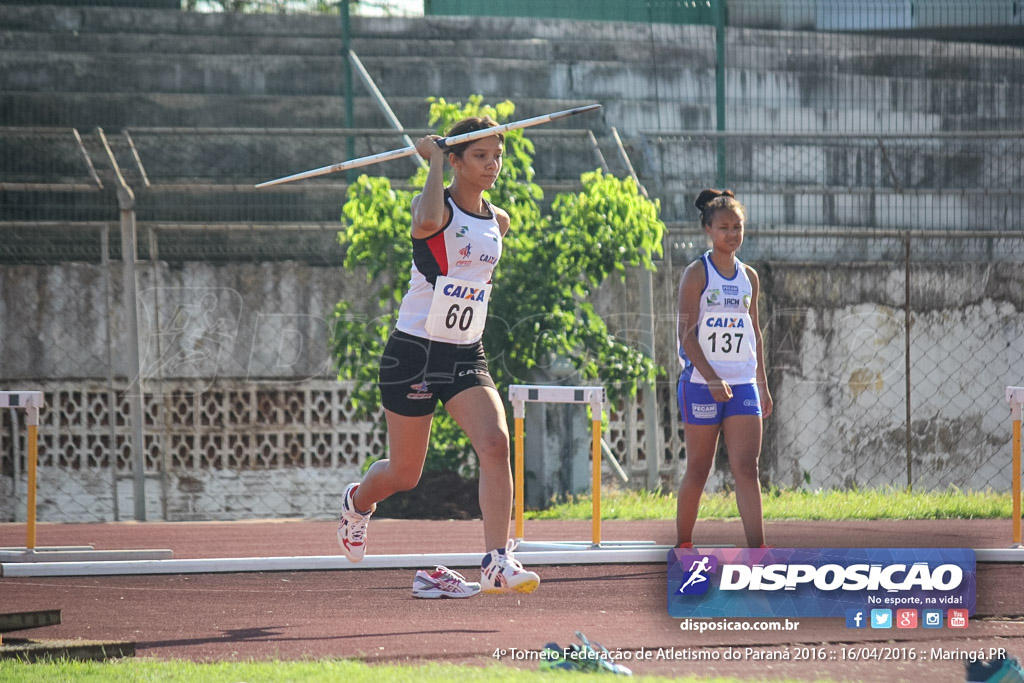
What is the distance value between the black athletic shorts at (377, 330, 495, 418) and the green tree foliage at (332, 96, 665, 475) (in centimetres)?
493

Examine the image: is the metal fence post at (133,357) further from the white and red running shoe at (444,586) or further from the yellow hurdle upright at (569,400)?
the white and red running shoe at (444,586)

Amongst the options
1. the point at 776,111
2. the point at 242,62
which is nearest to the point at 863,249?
the point at 776,111

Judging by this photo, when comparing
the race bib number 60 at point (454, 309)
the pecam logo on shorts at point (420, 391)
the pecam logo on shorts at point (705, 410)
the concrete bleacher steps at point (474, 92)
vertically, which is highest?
the concrete bleacher steps at point (474, 92)

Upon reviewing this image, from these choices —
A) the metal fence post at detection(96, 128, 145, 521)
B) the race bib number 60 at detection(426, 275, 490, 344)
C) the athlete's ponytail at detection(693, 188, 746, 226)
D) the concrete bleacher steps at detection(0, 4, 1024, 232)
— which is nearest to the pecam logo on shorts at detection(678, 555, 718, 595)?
the race bib number 60 at detection(426, 275, 490, 344)

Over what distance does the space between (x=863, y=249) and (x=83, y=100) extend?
27.4ft

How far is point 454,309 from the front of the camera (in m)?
5.68

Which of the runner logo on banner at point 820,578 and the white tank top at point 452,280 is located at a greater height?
the white tank top at point 452,280

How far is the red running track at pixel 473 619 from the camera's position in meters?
4.79

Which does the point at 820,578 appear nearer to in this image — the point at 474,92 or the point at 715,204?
the point at 715,204

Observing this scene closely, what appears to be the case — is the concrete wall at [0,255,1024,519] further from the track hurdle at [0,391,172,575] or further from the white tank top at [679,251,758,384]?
the white tank top at [679,251,758,384]

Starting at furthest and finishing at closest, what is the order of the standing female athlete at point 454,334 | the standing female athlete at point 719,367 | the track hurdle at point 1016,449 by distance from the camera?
the track hurdle at point 1016,449 → the standing female athlete at point 719,367 → the standing female athlete at point 454,334

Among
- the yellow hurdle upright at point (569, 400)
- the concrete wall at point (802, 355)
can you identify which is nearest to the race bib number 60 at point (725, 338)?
the yellow hurdle upright at point (569, 400)

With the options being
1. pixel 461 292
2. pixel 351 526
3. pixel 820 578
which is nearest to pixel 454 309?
pixel 461 292

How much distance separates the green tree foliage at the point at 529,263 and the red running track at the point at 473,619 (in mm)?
2180
